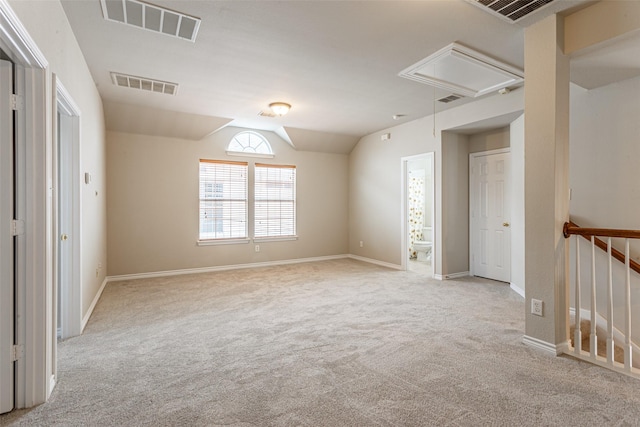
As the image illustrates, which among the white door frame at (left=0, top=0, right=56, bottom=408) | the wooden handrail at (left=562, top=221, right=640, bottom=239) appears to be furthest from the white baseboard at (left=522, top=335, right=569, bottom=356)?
the white door frame at (left=0, top=0, right=56, bottom=408)

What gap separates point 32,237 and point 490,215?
18.3ft

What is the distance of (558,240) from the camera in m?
2.51

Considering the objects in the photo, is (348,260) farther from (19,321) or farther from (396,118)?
(19,321)

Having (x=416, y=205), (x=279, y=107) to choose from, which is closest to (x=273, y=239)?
(x=279, y=107)

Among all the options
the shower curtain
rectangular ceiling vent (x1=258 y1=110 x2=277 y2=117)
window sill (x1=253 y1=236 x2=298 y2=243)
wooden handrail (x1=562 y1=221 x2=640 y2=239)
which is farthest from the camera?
the shower curtain

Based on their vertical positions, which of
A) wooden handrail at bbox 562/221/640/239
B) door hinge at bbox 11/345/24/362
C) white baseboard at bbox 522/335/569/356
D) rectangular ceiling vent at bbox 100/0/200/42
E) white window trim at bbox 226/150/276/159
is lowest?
white baseboard at bbox 522/335/569/356

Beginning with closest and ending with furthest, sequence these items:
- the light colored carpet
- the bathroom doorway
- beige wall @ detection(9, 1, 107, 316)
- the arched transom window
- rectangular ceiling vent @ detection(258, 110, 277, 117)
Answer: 1. the light colored carpet
2. beige wall @ detection(9, 1, 107, 316)
3. rectangular ceiling vent @ detection(258, 110, 277, 117)
4. the arched transom window
5. the bathroom doorway

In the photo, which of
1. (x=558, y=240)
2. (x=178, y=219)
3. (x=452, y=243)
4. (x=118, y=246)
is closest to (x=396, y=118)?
(x=452, y=243)

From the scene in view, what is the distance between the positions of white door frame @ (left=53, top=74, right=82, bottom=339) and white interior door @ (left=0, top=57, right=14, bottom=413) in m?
1.09

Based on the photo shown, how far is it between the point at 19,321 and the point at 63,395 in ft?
1.76

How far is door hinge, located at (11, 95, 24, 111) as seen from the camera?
74.0 inches

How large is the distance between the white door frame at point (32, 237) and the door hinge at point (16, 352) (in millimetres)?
14

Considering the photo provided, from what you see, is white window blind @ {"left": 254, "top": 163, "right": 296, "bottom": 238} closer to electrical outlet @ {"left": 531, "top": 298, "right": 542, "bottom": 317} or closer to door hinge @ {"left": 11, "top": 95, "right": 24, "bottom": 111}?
door hinge @ {"left": 11, "top": 95, "right": 24, "bottom": 111}

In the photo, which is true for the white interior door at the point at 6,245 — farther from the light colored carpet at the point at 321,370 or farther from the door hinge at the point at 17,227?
the light colored carpet at the point at 321,370
